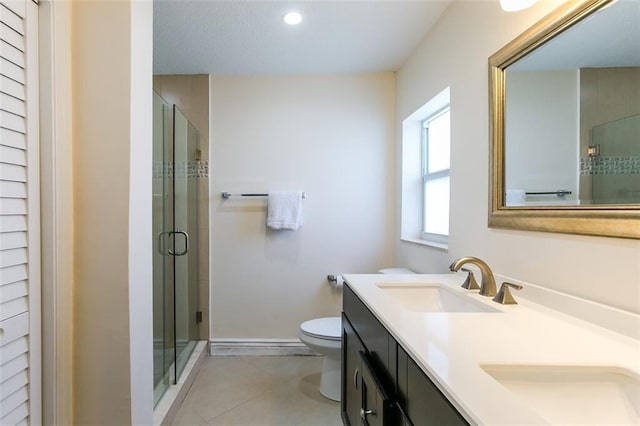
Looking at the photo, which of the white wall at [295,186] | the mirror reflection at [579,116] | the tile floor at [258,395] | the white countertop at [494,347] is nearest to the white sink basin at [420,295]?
the white countertop at [494,347]

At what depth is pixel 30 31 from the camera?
3.40ft

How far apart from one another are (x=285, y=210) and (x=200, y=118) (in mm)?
998

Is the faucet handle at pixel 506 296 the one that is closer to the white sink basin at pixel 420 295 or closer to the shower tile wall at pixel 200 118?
the white sink basin at pixel 420 295

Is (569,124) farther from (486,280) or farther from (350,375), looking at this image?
(350,375)

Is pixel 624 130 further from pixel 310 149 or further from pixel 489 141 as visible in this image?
pixel 310 149

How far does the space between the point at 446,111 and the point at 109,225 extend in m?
1.90

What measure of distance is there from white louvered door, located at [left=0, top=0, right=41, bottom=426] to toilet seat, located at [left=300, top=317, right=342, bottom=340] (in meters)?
1.25

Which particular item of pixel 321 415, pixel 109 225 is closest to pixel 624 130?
pixel 109 225

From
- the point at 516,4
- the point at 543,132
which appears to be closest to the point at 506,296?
the point at 543,132

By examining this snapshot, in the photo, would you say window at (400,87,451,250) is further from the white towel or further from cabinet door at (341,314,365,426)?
cabinet door at (341,314,365,426)

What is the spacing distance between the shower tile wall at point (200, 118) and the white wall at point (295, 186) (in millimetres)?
56

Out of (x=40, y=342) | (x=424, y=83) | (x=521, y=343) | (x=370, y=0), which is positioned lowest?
(x=40, y=342)

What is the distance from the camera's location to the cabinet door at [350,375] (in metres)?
1.24

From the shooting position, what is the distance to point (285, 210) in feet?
8.07
